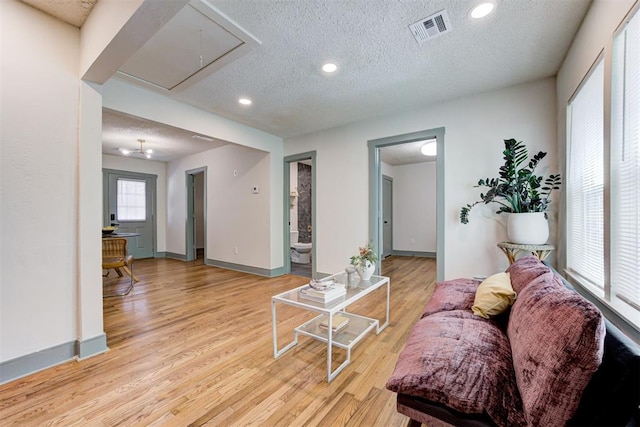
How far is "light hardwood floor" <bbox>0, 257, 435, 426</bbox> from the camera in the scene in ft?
4.73

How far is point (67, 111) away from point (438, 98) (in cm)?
360

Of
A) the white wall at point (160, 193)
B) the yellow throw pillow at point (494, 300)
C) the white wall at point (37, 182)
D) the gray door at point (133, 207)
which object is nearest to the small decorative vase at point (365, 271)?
the yellow throw pillow at point (494, 300)

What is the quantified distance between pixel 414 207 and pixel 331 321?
5.75 m

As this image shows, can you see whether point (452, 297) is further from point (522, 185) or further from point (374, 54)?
point (374, 54)

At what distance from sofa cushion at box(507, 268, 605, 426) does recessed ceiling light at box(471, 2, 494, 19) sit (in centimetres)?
184

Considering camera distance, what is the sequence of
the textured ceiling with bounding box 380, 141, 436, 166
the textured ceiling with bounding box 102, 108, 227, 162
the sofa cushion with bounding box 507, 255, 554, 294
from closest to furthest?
the sofa cushion with bounding box 507, 255, 554, 294 → the textured ceiling with bounding box 102, 108, 227, 162 → the textured ceiling with bounding box 380, 141, 436, 166

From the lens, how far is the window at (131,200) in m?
6.14

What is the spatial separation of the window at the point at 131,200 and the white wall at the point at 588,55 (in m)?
7.72

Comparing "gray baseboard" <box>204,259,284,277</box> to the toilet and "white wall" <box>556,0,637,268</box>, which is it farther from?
"white wall" <box>556,0,637,268</box>

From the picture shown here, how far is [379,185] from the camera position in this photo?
3943mm

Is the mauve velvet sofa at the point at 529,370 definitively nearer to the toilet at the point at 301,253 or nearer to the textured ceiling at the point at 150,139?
the textured ceiling at the point at 150,139

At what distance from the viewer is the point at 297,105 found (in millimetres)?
3377

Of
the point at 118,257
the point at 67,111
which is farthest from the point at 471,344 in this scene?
the point at 118,257

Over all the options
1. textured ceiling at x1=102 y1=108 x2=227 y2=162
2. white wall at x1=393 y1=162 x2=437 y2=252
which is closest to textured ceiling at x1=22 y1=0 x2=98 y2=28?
textured ceiling at x1=102 y1=108 x2=227 y2=162
